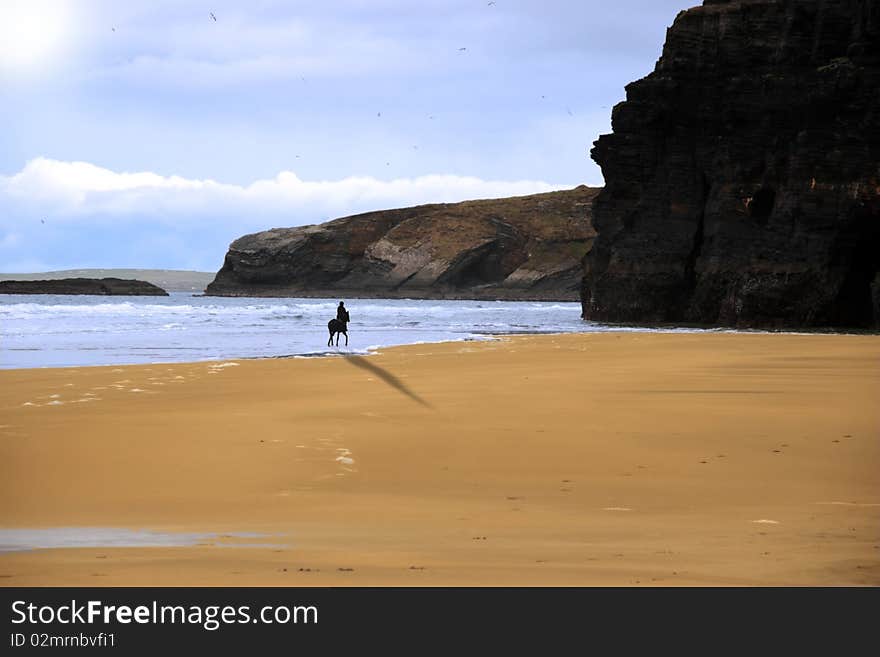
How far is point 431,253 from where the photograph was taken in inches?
5527

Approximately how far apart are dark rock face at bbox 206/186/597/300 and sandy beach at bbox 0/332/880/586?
11395 centimetres

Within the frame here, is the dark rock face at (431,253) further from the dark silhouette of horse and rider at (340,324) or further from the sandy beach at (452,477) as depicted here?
the sandy beach at (452,477)

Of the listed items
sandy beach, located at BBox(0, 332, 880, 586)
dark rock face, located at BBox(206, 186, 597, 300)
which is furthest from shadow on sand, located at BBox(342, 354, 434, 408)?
dark rock face, located at BBox(206, 186, 597, 300)

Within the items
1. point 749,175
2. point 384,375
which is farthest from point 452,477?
point 749,175

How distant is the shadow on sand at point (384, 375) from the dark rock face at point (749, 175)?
20.1 m

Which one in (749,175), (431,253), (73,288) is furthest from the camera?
(431,253)

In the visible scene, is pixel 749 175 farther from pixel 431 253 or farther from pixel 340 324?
pixel 431 253

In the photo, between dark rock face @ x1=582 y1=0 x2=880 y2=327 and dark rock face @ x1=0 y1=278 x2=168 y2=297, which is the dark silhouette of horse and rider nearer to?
dark rock face @ x1=582 y1=0 x2=880 y2=327

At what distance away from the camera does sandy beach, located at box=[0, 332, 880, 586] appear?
542 cm

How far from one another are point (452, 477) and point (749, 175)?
36480mm
